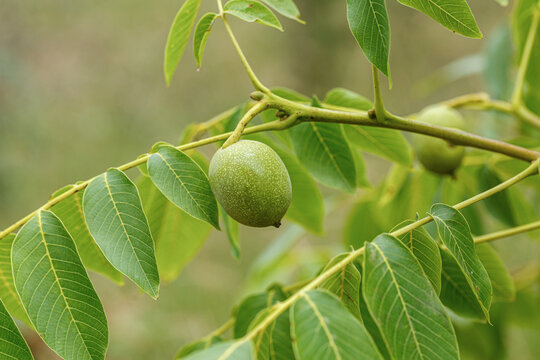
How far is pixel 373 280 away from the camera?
2.15 feet

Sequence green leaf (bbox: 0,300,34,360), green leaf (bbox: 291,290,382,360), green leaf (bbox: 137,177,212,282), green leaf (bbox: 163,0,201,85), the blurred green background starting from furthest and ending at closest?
the blurred green background
green leaf (bbox: 137,177,212,282)
green leaf (bbox: 163,0,201,85)
green leaf (bbox: 0,300,34,360)
green leaf (bbox: 291,290,382,360)

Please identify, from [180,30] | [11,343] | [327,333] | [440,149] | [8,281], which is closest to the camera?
[327,333]

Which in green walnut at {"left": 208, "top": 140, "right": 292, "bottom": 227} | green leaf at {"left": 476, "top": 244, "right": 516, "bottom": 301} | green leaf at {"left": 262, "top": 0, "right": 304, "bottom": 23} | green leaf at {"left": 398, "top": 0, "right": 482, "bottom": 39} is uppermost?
green leaf at {"left": 262, "top": 0, "right": 304, "bottom": 23}

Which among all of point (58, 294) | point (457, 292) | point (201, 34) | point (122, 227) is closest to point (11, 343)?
point (58, 294)

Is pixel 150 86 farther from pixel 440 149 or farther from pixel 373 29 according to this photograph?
pixel 373 29

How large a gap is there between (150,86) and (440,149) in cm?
443

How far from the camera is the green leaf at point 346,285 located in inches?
28.7

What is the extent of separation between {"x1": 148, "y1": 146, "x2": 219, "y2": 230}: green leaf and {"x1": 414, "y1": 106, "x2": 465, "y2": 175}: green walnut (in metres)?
0.60

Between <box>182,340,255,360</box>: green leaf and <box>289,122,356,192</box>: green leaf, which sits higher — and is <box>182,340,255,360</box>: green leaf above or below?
below

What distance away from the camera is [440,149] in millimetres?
1183

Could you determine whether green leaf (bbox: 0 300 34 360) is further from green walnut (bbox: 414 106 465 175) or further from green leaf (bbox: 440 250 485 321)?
green walnut (bbox: 414 106 465 175)

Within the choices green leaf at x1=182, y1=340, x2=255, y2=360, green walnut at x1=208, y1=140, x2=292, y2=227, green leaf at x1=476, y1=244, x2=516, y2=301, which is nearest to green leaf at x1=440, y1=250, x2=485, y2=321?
green leaf at x1=476, y1=244, x2=516, y2=301

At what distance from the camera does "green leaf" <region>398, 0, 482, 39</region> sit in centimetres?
76

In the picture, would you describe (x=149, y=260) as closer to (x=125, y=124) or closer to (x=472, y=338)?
(x=472, y=338)
